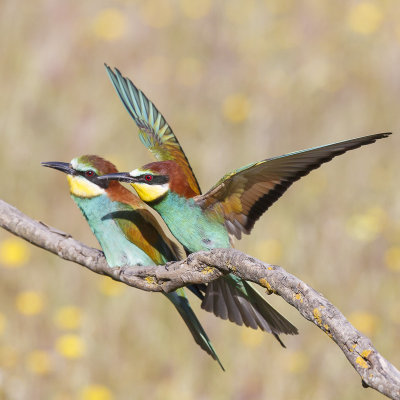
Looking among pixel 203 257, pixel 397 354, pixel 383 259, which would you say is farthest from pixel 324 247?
pixel 203 257

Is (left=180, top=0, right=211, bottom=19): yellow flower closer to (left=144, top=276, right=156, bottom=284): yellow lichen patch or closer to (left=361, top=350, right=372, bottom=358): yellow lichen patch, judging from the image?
(left=144, top=276, right=156, bottom=284): yellow lichen patch

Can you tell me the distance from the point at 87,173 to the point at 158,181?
0.53 meters

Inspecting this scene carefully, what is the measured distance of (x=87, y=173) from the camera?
2725 mm

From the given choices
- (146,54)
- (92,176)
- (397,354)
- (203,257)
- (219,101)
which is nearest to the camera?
(203,257)

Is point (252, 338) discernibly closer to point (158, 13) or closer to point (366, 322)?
point (366, 322)

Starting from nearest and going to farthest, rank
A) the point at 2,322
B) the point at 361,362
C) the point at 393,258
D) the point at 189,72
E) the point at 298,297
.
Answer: the point at 361,362, the point at 298,297, the point at 2,322, the point at 393,258, the point at 189,72

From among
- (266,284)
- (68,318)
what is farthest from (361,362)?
(68,318)

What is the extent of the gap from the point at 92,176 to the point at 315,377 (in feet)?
4.06

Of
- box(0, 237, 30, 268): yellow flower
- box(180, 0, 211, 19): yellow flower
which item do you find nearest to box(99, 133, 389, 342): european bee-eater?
box(0, 237, 30, 268): yellow flower

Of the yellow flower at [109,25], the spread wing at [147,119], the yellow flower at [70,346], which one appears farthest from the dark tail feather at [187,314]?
the yellow flower at [109,25]

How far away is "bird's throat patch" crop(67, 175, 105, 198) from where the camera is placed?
8.95 ft

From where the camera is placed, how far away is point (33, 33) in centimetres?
570

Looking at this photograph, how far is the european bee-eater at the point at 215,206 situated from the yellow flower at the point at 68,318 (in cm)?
124

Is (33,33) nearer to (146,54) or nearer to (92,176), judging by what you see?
(146,54)
